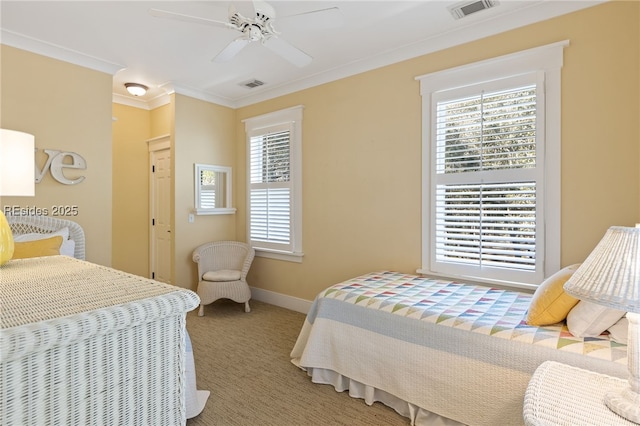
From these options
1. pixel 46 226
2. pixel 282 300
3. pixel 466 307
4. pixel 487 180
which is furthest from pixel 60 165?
pixel 487 180

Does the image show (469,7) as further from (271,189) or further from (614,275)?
(271,189)

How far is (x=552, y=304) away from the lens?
1836mm

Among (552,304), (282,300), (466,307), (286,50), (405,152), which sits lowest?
(282,300)

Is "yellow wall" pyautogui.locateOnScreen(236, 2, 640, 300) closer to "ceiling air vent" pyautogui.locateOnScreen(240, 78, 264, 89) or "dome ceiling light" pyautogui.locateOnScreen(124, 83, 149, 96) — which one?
"ceiling air vent" pyautogui.locateOnScreen(240, 78, 264, 89)

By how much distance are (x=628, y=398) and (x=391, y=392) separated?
48.4 inches

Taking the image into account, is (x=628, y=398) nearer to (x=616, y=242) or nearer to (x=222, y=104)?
(x=616, y=242)

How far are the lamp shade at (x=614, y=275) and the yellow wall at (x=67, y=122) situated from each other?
158 inches

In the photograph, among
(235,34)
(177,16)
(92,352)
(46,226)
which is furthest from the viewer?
(46,226)

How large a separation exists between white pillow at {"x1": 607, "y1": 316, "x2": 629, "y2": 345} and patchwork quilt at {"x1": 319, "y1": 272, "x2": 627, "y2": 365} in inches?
1.2

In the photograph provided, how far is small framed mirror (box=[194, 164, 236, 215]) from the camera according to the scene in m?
4.46

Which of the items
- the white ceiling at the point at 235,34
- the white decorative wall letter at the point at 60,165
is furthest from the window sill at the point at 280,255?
the white decorative wall letter at the point at 60,165

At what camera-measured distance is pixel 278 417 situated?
6.91 feet

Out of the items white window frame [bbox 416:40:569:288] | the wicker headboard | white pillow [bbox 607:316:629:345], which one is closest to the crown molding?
the wicker headboard

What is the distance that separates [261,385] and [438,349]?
4.27 feet
